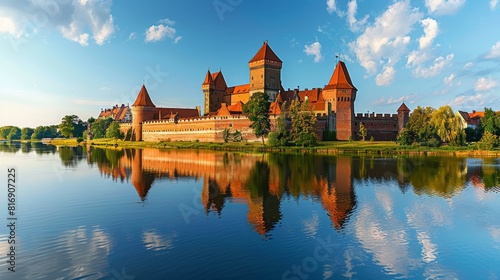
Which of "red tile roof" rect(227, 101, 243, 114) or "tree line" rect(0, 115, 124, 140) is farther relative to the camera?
"tree line" rect(0, 115, 124, 140)

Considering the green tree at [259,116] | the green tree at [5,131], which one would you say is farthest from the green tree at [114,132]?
the green tree at [5,131]

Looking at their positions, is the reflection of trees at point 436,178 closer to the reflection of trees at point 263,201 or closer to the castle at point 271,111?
the reflection of trees at point 263,201

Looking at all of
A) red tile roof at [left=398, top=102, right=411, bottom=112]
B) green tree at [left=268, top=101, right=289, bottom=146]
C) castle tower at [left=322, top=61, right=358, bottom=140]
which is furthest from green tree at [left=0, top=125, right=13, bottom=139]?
red tile roof at [left=398, top=102, right=411, bottom=112]

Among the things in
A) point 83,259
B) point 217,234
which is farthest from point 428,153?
point 83,259

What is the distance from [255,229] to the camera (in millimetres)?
12734

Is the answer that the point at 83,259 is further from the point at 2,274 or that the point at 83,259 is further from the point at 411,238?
the point at 411,238

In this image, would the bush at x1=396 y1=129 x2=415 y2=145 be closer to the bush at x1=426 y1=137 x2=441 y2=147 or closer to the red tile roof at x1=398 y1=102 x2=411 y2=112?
the bush at x1=426 y1=137 x2=441 y2=147

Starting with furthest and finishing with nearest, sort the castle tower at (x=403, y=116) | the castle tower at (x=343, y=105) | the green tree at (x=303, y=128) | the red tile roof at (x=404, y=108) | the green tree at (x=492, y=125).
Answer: the red tile roof at (x=404, y=108) → the castle tower at (x=403, y=116) → the castle tower at (x=343, y=105) → the green tree at (x=492, y=125) → the green tree at (x=303, y=128)

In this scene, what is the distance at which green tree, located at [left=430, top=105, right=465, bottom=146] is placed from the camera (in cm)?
4834

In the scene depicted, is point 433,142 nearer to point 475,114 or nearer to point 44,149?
point 475,114

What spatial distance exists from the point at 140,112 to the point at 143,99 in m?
2.72

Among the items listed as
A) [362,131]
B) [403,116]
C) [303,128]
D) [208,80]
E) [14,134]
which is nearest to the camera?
[303,128]

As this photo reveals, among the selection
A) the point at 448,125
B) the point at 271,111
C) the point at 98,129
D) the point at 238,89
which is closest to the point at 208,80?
the point at 238,89

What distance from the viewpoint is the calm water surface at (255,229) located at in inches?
372
